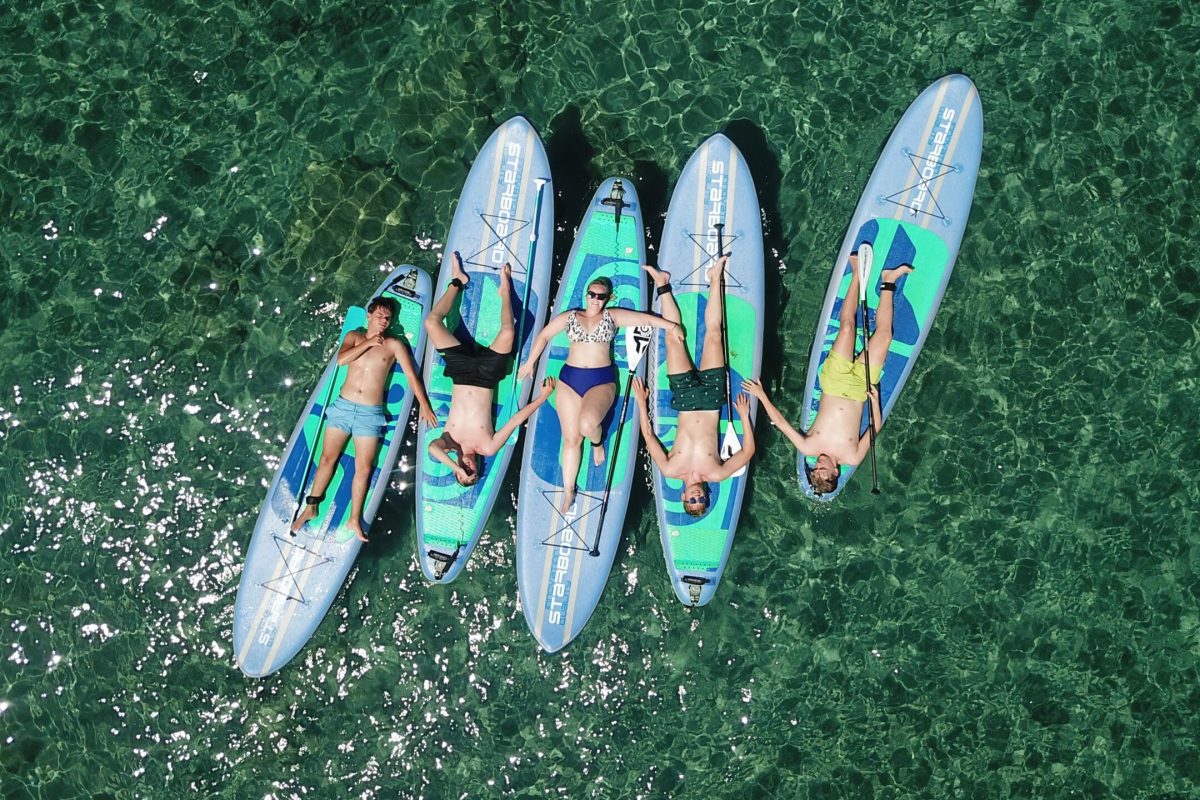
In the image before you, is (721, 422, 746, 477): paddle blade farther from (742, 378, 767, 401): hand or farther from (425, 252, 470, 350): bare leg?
(425, 252, 470, 350): bare leg

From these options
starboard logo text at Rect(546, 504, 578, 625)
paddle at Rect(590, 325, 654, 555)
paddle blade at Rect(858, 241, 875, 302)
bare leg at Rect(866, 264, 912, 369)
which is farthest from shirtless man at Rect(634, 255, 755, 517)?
paddle blade at Rect(858, 241, 875, 302)

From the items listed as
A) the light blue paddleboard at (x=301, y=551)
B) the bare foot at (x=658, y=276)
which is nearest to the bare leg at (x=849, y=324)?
the bare foot at (x=658, y=276)

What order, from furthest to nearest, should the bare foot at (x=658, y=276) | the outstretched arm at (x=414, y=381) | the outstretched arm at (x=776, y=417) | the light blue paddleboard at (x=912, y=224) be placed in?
the light blue paddleboard at (x=912, y=224), the bare foot at (x=658, y=276), the outstretched arm at (x=414, y=381), the outstretched arm at (x=776, y=417)

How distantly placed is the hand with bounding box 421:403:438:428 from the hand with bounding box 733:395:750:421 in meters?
2.45

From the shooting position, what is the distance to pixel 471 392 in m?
7.29

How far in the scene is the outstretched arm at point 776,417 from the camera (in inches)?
282

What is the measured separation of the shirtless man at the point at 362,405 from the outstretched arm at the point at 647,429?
1684 mm

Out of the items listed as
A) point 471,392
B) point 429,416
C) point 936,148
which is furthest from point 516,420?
point 936,148

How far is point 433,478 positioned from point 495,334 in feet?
4.24

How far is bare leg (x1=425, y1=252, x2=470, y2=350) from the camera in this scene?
7.26 m

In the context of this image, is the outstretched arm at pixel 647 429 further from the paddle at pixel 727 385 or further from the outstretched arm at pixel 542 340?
the outstretched arm at pixel 542 340

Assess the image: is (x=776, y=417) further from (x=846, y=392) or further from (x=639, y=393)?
(x=639, y=393)

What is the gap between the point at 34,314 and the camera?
7805 mm

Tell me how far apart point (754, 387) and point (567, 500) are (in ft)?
5.82
